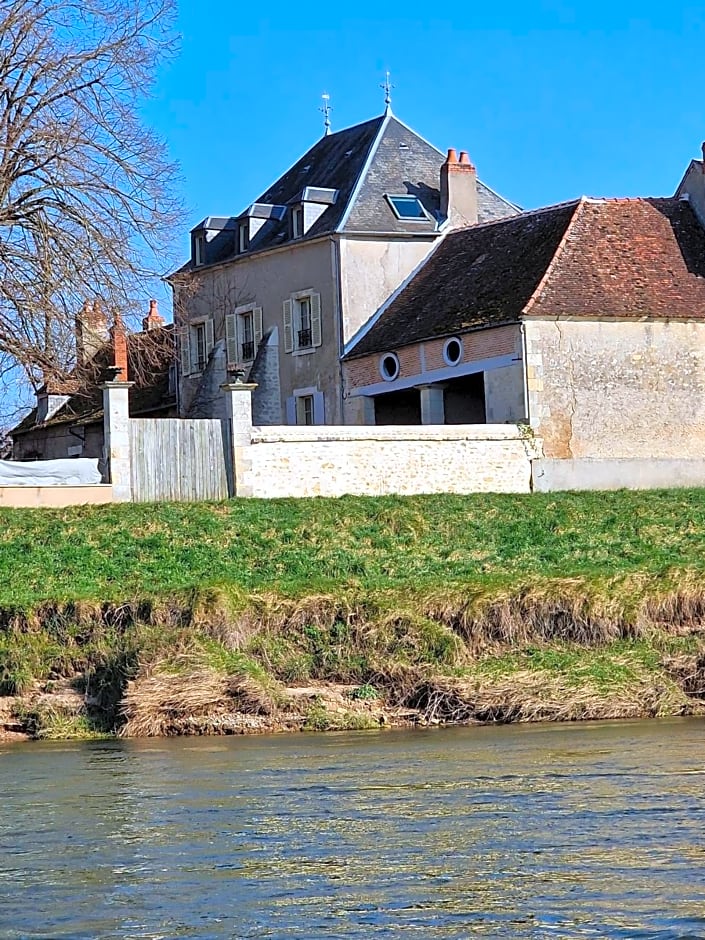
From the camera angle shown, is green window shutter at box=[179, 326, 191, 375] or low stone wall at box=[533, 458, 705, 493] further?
Answer: green window shutter at box=[179, 326, 191, 375]

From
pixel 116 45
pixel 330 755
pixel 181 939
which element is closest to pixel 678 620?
pixel 330 755

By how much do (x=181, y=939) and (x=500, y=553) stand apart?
16368 millimetres

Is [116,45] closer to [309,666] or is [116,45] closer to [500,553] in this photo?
[500,553]

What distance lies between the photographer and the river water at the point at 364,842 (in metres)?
7.27

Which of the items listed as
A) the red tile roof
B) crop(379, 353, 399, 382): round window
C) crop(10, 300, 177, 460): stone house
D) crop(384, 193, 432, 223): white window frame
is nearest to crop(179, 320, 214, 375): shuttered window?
crop(10, 300, 177, 460): stone house

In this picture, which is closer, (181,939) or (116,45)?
(181,939)

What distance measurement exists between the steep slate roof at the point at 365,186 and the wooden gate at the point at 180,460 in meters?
10.3

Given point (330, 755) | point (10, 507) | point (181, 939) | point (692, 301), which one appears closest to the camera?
point (181, 939)

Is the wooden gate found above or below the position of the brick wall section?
below

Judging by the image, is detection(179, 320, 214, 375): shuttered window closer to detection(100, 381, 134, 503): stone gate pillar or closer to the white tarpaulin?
detection(100, 381, 134, 503): stone gate pillar

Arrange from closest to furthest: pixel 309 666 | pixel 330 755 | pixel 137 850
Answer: pixel 137 850 < pixel 330 755 < pixel 309 666

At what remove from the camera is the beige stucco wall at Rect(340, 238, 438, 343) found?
35.4 metres

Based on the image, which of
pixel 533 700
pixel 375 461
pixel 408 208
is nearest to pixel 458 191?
pixel 408 208

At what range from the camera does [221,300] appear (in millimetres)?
39500
